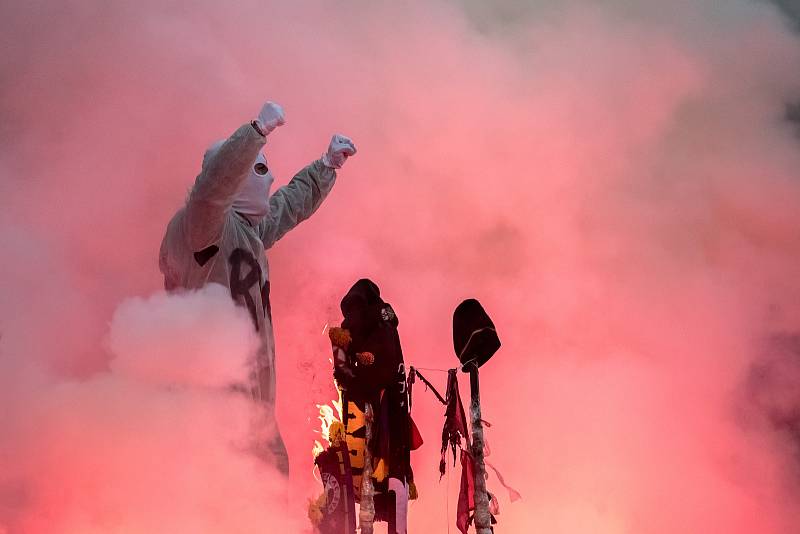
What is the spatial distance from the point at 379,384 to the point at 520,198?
1.91 metres

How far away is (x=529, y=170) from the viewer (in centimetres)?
436

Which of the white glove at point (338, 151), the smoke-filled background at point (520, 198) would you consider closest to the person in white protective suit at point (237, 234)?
the white glove at point (338, 151)

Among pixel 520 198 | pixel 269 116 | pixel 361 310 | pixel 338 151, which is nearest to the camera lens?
pixel 269 116

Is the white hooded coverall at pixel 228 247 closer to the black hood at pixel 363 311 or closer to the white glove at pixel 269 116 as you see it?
the white glove at pixel 269 116

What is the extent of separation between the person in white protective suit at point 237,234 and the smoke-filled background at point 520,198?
689 mm

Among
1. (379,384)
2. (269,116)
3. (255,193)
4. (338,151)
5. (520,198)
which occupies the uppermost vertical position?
(520,198)

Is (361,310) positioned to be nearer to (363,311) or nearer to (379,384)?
(363,311)

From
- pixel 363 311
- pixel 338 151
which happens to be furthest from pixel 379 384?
pixel 338 151

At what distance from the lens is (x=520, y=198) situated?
14.3ft

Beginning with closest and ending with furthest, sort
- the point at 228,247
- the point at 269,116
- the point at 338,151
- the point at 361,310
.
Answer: the point at 269,116
the point at 228,247
the point at 361,310
the point at 338,151

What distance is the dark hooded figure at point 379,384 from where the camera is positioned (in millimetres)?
2662

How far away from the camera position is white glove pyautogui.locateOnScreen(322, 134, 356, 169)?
9.43 feet

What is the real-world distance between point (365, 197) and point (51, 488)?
2.07m

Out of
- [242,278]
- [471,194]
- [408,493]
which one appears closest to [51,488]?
[242,278]
